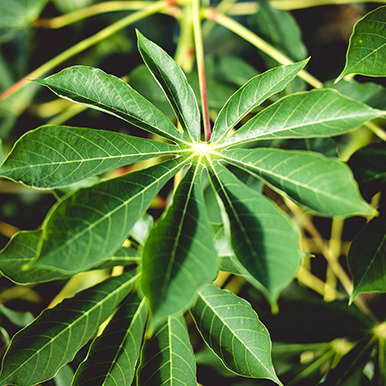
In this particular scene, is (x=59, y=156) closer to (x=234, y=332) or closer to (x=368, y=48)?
(x=234, y=332)

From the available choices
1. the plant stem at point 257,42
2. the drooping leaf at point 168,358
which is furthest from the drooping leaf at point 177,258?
the plant stem at point 257,42

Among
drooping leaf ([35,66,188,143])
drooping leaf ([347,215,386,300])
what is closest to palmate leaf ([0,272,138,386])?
drooping leaf ([35,66,188,143])

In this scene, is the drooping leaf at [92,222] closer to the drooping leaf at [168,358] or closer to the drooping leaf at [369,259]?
the drooping leaf at [168,358]

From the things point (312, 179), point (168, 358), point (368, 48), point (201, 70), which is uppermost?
point (201, 70)

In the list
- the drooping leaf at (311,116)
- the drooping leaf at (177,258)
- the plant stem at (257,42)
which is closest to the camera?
the drooping leaf at (177,258)

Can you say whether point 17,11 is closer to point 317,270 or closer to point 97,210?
point 97,210

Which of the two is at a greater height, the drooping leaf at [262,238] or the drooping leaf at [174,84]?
the drooping leaf at [174,84]

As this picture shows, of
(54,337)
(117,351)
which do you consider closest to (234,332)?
(117,351)

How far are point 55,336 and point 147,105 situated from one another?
504mm

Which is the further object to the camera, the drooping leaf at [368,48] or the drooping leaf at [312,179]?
the drooping leaf at [368,48]

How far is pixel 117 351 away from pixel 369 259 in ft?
1.84

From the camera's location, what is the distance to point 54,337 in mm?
684

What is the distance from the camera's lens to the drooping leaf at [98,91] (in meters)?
0.63

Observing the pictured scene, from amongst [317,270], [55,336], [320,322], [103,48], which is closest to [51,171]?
[55,336]
